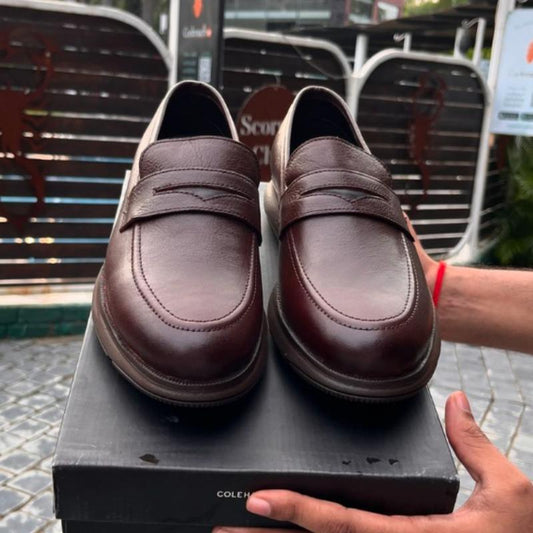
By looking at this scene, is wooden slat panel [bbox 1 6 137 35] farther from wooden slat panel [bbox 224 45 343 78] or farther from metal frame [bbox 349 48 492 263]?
metal frame [bbox 349 48 492 263]

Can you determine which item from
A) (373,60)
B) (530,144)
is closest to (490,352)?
(373,60)

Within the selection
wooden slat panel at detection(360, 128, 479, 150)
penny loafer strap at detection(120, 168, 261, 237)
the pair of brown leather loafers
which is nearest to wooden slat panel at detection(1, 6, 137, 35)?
wooden slat panel at detection(360, 128, 479, 150)

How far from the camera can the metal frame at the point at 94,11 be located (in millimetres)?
3590

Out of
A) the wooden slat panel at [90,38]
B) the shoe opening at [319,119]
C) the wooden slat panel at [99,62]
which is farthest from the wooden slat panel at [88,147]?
the shoe opening at [319,119]

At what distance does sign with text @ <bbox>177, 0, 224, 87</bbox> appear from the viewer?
3.45 m

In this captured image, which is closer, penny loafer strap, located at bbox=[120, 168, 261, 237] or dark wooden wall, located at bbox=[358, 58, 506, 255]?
penny loafer strap, located at bbox=[120, 168, 261, 237]

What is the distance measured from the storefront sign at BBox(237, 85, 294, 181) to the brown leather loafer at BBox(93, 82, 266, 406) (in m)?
3.23

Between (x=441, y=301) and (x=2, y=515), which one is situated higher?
(x=441, y=301)

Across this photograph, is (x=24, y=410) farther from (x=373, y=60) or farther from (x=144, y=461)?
(x=373, y=60)

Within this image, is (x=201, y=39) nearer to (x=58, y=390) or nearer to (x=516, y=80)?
(x=58, y=390)

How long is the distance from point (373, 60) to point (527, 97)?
61.7 inches

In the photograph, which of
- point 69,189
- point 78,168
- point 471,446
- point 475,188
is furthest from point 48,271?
point 475,188

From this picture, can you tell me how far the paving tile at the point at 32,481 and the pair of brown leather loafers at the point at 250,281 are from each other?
1.78 m

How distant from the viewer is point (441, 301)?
1.50 meters
